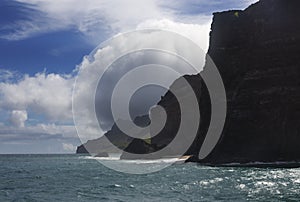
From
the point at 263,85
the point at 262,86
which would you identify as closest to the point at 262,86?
the point at 262,86

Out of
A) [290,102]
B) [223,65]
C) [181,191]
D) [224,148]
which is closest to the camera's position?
[181,191]

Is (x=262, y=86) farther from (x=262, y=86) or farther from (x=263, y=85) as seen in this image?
(x=263, y=85)

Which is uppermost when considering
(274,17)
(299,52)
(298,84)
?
(274,17)

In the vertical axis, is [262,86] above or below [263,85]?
below

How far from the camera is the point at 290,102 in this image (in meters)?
130

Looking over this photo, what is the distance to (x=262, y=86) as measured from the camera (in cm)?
13725

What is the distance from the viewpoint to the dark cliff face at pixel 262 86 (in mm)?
129625

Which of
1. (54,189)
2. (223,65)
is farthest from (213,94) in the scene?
(54,189)

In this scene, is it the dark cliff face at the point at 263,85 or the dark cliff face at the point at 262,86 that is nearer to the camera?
the dark cliff face at the point at 263,85

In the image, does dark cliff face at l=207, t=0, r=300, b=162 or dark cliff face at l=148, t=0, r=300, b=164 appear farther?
dark cliff face at l=148, t=0, r=300, b=164

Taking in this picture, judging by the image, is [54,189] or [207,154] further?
[207,154]

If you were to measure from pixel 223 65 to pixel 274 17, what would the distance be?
2379 cm

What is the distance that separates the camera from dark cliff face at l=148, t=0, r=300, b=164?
130 meters

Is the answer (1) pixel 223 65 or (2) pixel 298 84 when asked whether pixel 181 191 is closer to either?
(2) pixel 298 84
